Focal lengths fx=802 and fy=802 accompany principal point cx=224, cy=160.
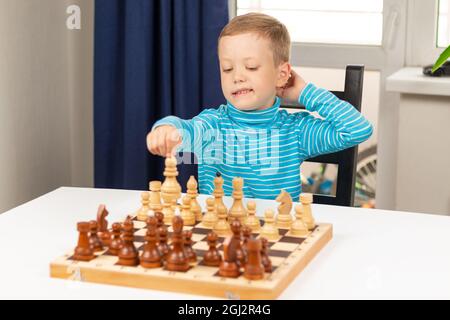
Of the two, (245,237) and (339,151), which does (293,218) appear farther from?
(339,151)

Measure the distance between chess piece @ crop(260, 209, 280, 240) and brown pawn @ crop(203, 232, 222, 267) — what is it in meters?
0.17

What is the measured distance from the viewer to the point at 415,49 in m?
2.90

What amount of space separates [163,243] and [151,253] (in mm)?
38

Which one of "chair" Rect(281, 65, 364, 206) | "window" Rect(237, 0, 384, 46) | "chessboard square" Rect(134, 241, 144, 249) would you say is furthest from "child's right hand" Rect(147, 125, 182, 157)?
"window" Rect(237, 0, 384, 46)

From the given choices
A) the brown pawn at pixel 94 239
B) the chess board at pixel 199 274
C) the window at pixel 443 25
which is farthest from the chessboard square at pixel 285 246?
the window at pixel 443 25

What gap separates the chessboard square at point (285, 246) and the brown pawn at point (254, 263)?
0.17 m

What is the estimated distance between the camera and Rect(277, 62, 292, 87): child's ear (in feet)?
6.47

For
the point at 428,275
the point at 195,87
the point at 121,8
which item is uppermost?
the point at 121,8

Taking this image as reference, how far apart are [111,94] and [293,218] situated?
1435 millimetres

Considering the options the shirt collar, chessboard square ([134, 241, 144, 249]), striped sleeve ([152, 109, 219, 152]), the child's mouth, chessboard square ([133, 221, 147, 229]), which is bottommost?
chessboard square ([134, 241, 144, 249])

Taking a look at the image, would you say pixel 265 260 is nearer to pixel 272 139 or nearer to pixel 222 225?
pixel 222 225

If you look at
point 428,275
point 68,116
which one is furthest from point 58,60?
point 428,275

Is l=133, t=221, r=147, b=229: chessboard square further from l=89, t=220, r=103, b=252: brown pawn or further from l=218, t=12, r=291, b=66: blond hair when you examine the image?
l=218, t=12, r=291, b=66: blond hair

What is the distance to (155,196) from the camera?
5.48 ft
